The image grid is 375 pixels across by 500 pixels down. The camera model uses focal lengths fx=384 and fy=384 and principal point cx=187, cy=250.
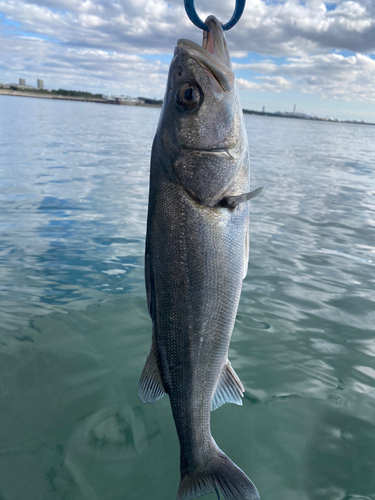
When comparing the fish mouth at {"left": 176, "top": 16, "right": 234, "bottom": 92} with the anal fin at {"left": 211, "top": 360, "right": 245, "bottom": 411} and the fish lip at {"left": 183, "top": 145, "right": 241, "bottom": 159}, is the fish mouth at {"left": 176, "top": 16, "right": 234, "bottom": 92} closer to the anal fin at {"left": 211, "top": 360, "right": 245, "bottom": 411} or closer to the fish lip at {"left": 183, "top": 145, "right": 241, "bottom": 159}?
the fish lip at {"left": 183, "top": 145, "right": 241, "bottom": 159}

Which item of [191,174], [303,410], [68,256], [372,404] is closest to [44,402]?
[303,410]

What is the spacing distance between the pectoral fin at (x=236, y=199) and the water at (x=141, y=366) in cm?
247

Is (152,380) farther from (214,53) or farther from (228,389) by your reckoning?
(214,53)

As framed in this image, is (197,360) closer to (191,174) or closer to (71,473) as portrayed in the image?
(191,174)

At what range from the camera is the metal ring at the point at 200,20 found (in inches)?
91.0

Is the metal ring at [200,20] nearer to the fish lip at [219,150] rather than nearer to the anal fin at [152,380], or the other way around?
the fish lip at [219,150]

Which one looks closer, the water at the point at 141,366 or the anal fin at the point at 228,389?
the anal fin at the point at 228,389

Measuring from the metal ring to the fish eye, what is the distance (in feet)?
1.24

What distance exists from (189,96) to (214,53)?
332 millimetres

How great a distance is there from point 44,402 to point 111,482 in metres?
1.19

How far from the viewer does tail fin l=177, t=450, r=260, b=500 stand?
7.84ft

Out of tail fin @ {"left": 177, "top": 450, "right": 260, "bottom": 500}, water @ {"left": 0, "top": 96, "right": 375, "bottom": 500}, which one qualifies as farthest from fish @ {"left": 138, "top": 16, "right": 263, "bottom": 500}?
water @ {"left": 0, "top": 96, "right": 375, "bottom": 500}

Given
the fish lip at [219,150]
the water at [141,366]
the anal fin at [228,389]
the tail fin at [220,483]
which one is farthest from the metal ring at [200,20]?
the water at [141,366]

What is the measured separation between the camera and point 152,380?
253cm
